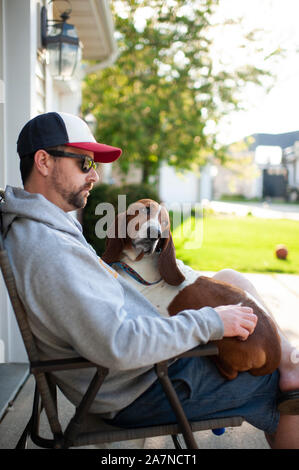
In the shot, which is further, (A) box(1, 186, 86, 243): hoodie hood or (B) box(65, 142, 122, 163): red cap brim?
(B) box(65, 142, 122, 163): red cap brim

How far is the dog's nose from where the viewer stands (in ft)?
7.16

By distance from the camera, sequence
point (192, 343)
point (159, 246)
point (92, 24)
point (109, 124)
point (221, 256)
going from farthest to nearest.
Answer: point (109, 124) → point (221, 256) → point (92, 24) → point (159, 246) → point (192, 343)

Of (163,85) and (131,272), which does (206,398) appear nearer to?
(131,272)

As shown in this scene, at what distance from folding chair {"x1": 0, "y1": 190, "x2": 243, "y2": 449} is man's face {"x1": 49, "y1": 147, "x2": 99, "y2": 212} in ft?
0.96

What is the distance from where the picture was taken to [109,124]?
10.5m

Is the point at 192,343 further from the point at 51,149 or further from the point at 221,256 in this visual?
the point at 221,256

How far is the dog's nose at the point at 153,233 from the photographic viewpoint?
218cm

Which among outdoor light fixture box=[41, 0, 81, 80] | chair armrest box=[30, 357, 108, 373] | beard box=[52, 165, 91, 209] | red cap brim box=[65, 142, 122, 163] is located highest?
outdoor light fixture box=[41, 0, 81, 80]

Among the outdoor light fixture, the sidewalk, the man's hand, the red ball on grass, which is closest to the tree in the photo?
the red ball on grass

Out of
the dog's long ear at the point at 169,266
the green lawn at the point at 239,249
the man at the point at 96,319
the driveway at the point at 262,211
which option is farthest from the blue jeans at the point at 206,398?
the driveway at the point at 262,211

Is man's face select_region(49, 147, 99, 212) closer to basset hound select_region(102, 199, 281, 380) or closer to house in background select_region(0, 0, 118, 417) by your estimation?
basset hound select_region(102, 199, 281, 380)

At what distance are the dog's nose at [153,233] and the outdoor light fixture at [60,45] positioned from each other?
2229mm

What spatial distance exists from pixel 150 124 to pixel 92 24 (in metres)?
5.34

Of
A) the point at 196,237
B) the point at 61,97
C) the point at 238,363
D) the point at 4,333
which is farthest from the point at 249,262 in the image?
the point at 238,363
